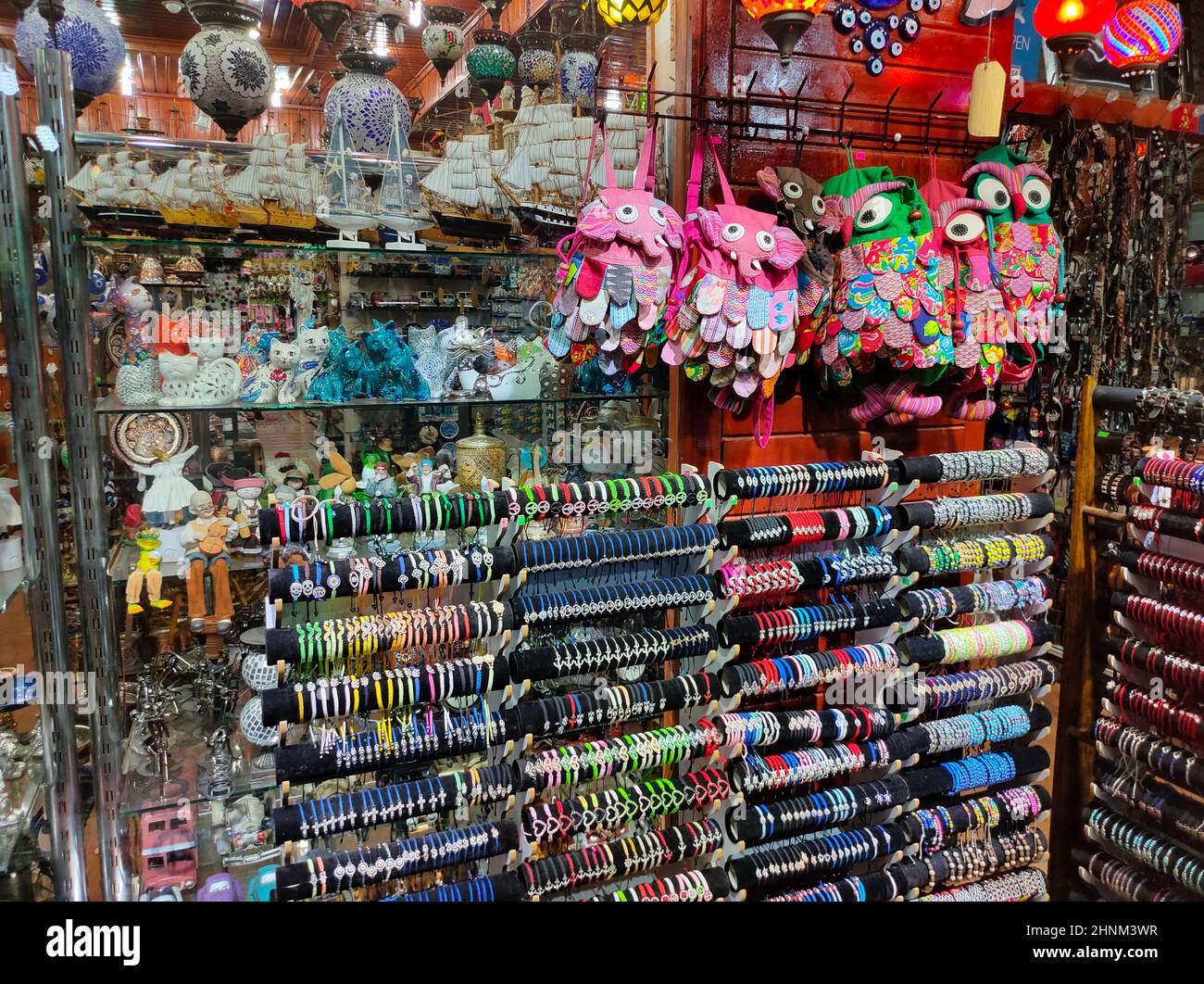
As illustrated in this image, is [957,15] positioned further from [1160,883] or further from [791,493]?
[1160,883]

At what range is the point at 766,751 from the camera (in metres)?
2.30

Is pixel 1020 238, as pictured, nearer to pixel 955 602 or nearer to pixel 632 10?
→ pixel 955 602

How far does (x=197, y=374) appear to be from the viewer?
1.90m

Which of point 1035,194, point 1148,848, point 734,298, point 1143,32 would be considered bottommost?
point 1148,848

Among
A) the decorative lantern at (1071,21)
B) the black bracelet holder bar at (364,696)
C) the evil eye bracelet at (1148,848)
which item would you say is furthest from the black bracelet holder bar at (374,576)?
the decorative lantern at (1071,21)

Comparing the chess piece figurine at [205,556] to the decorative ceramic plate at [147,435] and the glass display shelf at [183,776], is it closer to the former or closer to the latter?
the decorative ceramic plate at [147,435]

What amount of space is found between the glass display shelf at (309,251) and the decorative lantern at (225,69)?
0.76ft

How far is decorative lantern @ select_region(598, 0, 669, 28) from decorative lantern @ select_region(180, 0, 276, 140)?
743 mm

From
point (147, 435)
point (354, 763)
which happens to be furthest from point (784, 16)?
point (354, 763)

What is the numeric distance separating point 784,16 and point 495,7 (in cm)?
69

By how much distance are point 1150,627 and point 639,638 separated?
1.40m

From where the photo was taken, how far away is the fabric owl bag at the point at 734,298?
1.96 m

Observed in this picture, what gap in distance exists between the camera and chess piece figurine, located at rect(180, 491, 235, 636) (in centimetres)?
197

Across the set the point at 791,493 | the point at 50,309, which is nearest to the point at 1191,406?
the point at 791,493
